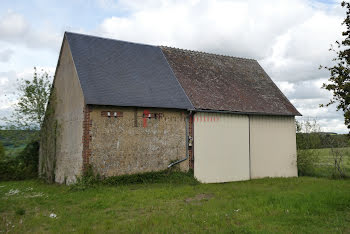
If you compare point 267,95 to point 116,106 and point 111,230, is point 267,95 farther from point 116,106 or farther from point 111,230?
point 111,230

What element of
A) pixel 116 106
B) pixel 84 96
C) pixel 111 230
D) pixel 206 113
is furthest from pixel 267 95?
pixel 111 230

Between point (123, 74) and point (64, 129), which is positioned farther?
point (64, 129)

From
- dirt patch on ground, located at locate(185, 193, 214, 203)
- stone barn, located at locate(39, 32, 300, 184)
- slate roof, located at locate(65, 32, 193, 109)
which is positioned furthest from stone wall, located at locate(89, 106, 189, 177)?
dirt patch on ground, located at locate(185, 193, 214, 203)

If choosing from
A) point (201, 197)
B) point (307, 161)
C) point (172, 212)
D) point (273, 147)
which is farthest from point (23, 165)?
point (307, 161)

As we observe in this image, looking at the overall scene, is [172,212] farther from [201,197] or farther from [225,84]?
[225,84]

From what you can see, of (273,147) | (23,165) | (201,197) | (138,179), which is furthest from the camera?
(23,165)

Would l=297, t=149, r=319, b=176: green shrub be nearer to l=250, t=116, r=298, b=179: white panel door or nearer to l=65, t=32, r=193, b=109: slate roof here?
l=250, t=116, r=298, b=179: white panel door

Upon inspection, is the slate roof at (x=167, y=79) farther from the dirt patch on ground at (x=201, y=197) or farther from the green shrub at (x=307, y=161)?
the dirt patch on ground at (x=201, y=197)

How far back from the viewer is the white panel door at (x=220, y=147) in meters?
15.4

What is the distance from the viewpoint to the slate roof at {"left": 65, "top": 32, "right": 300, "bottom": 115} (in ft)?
46.7

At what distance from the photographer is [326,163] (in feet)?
68.9

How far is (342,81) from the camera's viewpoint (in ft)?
28.5

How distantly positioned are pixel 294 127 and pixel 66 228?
15.8 m

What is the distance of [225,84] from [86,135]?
9190mm
